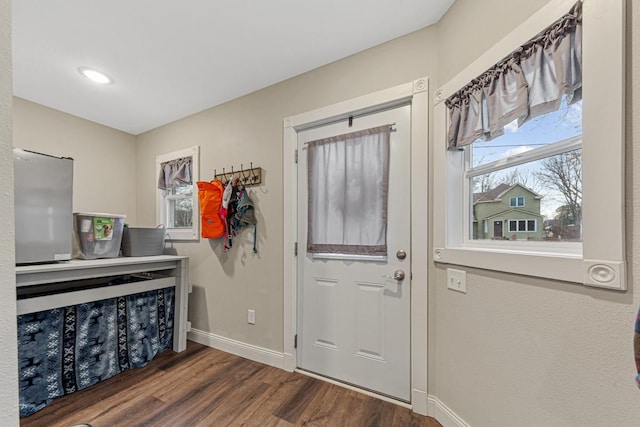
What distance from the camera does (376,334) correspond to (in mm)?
1790

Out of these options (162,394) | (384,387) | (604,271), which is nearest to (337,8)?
(604,271)

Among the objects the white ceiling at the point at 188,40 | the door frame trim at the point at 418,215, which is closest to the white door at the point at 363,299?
the door frame trim at the point at 418,215

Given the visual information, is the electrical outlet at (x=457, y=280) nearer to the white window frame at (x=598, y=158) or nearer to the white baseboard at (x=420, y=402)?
the white window frame at (x=598, y=158)

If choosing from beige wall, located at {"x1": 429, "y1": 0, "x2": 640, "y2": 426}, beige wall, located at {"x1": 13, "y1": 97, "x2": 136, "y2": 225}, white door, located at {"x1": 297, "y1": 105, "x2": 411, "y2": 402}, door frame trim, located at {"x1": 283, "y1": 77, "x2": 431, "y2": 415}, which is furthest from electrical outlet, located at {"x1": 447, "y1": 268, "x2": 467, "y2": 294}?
beige wall, located at {"x1": 13, "y1": 97, "x2": 136, "y2": 225}

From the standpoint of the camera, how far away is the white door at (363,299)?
1.71 m

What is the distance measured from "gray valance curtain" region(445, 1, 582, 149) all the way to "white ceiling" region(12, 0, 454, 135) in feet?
2.00

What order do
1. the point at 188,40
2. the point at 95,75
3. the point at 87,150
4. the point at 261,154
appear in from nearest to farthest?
the point at 188,40, the point at 95,75, the point at 261,154, the point at 87,150

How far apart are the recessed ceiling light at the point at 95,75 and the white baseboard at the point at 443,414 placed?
3.45 metres

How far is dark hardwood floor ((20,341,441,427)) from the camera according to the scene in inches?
61.5

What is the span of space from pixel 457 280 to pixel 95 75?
3.14 meters

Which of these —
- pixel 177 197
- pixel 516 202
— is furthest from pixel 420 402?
pixel 177 197

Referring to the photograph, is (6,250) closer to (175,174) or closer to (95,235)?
(95,235)

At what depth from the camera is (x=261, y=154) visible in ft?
7.54

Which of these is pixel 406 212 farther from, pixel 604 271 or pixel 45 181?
pixel 45 181
